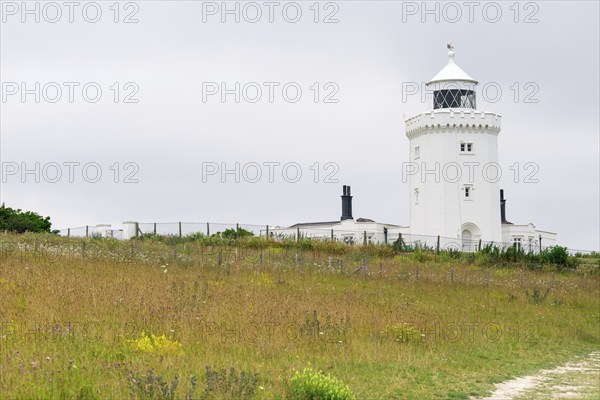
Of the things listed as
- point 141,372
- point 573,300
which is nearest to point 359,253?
point 573,300

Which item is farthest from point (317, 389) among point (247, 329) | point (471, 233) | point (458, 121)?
point (458, 121)

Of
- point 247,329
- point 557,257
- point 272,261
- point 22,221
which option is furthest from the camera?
point 22,221

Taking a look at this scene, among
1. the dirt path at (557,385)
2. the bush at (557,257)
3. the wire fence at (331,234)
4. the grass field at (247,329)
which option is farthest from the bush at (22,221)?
the dirt path at (557,385)

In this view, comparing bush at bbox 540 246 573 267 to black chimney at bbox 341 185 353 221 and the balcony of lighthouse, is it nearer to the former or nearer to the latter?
the balcony of lighthouse

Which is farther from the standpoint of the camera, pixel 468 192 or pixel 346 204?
pixel 346 204

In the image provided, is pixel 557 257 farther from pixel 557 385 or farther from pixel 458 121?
pixel 557 385

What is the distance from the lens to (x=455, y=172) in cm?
5384

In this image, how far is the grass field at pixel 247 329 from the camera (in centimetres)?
1046

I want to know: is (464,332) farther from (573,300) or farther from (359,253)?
(359,253)

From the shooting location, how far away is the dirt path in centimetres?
1221

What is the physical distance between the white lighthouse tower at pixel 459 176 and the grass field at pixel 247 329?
2591 cm

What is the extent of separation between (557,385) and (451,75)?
4453cm

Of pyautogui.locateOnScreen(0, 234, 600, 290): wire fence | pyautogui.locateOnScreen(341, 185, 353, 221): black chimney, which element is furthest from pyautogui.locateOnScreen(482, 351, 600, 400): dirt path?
pyautogui.locateOnScreen(341, 185, 353, 221): black chimney

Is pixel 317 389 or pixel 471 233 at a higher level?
pixel 471 233
